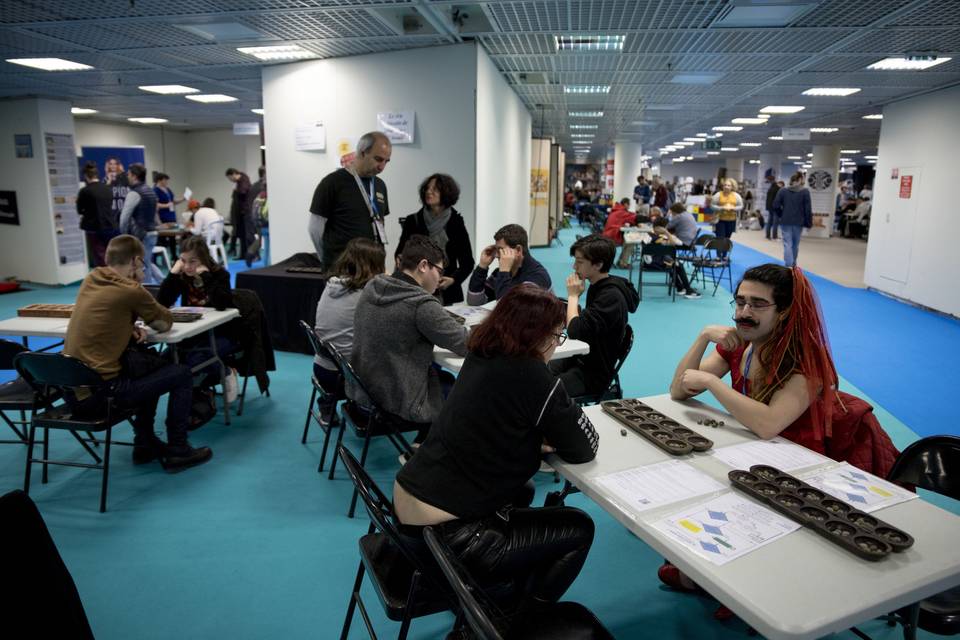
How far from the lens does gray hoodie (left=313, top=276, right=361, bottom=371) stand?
352 centimetres

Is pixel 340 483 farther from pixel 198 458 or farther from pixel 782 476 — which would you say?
pixel 782 476

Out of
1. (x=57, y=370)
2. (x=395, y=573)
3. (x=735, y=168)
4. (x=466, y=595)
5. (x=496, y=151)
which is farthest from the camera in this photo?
(x=735, y=168)

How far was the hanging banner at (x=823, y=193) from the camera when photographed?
18.2 metres

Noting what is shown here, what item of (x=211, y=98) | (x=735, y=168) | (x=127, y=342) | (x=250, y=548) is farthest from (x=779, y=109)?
(x=735, y=168)

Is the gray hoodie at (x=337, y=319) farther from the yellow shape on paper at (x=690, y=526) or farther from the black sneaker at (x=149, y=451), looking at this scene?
the yellow shape on paper at (x=690, y=526)

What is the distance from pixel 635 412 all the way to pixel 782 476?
557mm

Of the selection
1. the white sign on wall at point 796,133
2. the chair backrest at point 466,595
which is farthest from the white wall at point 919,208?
the chair backrest at point 466,595

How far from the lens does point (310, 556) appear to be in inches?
108

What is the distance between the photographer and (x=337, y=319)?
354 centimetres

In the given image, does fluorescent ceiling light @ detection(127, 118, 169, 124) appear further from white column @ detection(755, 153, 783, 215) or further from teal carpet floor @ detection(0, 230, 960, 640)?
white column @ detection(755, 153, 783, 215)

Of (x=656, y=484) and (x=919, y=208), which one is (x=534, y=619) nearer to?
(x=656, y=484)

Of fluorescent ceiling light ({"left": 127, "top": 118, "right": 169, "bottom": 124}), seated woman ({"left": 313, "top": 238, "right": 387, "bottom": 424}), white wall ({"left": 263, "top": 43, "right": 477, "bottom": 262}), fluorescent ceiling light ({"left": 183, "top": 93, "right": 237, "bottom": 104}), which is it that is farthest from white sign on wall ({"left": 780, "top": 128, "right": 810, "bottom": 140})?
fluorescent ceiling light ({"left": 127, "top": 118, "right": 169, "bottom": 124})

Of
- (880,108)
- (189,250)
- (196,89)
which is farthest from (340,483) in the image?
(880,108)

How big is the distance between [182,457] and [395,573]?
7.36 feet
